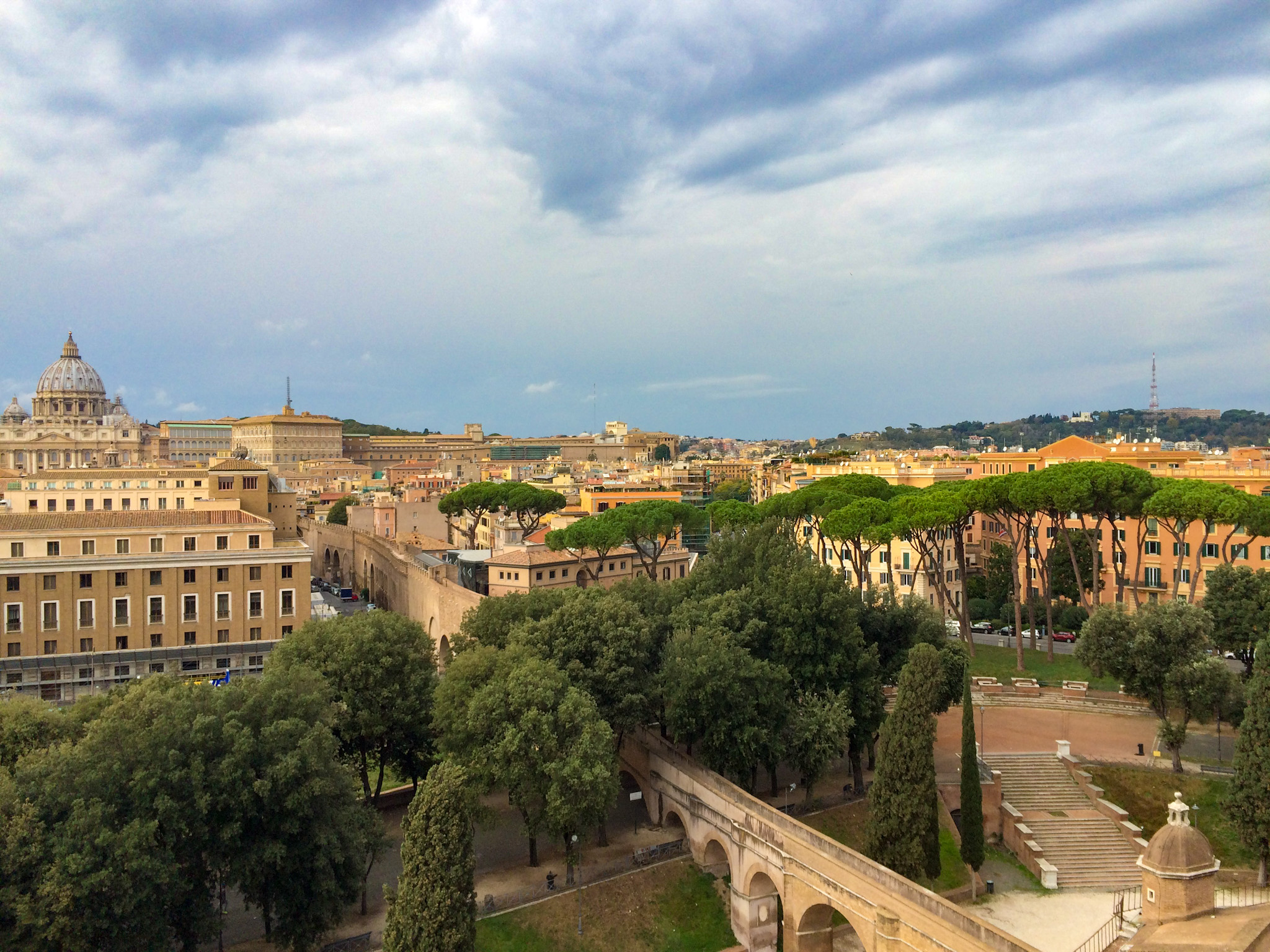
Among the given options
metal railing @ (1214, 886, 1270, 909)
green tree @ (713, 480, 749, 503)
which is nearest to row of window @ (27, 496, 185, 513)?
metal railing @ (1214, 886, 1270, 909)

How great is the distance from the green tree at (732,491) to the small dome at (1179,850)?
276 ft

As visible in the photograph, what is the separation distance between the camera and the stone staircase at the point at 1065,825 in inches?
990

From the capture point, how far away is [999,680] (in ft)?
119

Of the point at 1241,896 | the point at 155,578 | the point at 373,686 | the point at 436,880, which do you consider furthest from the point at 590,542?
the point at 1241,896

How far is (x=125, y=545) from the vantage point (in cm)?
3962

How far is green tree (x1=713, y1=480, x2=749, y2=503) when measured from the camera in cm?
10544

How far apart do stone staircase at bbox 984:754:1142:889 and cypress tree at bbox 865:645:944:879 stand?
547 cm

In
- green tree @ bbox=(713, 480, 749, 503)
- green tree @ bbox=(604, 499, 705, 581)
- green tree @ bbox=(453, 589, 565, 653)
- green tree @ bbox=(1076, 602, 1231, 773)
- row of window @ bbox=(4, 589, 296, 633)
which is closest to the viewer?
green tree @ bbox=(1076, 602, 1231, 773)

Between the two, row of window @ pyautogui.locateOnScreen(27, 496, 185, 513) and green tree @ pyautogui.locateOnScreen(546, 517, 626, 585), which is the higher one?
row of window @ pyautogui.locateOnScreen(27, 496, 185, 513)

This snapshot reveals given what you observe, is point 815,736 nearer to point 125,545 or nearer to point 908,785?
point 908,785

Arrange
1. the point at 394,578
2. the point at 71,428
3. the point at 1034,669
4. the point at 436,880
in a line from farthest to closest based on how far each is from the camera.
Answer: the point at 71,428, the point at 394,578, the point at 1034,669, the point at 436,880

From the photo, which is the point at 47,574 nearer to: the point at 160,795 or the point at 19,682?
the point at 19,682

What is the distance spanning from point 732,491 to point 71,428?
9391 cm

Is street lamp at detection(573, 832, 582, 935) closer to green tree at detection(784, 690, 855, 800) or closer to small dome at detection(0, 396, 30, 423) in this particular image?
green tree at detection(784, 690, 855, 800)
